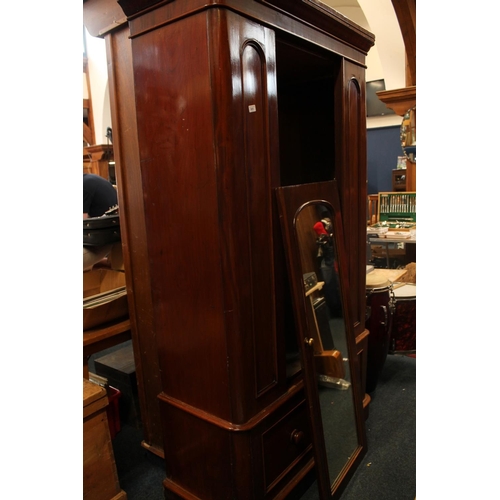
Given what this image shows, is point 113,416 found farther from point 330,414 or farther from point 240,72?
point 240,72

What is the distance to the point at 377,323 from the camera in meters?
2.74

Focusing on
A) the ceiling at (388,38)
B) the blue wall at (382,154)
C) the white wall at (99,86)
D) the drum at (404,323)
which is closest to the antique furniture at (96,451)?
the drum at (404,323)

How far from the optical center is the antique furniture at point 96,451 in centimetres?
171

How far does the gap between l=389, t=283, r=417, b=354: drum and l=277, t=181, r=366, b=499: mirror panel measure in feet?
3.15

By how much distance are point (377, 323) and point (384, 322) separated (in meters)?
0.05

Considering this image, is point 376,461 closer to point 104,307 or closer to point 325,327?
point 325,327

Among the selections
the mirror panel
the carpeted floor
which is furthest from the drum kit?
the mirror panel

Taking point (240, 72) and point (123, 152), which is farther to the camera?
point (123, 152)

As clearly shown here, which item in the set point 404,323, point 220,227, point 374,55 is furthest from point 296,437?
point 374,55

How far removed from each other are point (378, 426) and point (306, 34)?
219 centimetres

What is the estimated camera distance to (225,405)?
158 centimetres

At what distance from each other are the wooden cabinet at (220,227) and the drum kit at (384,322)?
973 millimetres

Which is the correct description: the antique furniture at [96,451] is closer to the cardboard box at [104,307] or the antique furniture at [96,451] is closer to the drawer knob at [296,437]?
the cardboard box at [104,307]
